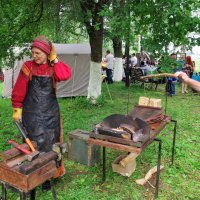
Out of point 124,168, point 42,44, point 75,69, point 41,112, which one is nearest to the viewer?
point 42,44

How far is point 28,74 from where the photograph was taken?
12.6 feet

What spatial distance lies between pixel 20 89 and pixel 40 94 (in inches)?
10.5

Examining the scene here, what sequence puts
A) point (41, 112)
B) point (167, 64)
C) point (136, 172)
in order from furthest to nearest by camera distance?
1. point (167, 64)
2. point (136, 172)
3. point (41, 112)

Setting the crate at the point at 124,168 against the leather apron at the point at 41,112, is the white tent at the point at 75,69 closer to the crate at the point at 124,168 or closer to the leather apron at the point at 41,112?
the crate at the point at 124,168

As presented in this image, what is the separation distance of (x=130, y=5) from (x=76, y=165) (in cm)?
323

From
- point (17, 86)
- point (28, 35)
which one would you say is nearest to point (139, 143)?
point (17, 86)

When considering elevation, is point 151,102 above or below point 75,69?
below

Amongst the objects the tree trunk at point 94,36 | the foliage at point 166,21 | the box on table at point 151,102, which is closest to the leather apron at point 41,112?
the box on table at point 151,102

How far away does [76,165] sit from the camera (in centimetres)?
530

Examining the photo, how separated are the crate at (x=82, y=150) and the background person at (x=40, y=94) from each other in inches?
47.1

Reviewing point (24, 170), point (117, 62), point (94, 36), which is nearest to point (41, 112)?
point (24, 170)

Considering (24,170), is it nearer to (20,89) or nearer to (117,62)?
(20,89)

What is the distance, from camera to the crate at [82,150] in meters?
5.19

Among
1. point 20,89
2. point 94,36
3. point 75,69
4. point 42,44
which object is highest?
point 94,36
